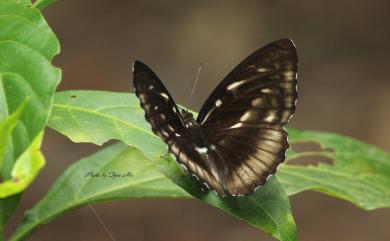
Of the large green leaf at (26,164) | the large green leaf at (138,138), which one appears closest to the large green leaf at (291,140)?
the large green leaf at (138,138)

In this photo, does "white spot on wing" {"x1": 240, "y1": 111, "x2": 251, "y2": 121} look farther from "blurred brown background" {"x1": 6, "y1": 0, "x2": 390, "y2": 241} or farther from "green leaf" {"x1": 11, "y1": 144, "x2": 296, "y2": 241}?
"blurred brown background" {"x1": 6, "y1": 0, "x2": 390, "y2": 241}

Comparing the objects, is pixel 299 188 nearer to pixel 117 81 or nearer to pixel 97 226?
pixel 97 226

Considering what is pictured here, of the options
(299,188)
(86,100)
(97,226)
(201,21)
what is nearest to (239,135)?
(299,188)

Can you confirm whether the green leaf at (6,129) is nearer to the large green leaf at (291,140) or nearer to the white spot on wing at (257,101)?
the large green leaf at (291,140)

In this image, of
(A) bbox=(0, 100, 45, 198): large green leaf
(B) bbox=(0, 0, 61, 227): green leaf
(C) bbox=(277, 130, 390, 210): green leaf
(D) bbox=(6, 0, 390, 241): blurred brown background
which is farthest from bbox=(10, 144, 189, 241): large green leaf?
(D) bbox=(6, 0, 390, 241): blurred brown background

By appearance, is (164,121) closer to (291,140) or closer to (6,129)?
(6,129)
